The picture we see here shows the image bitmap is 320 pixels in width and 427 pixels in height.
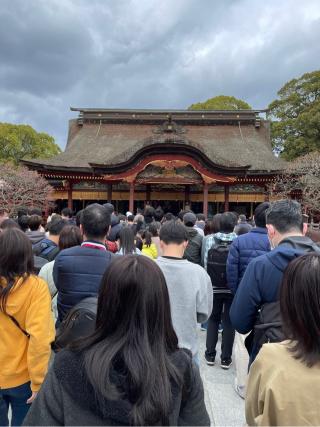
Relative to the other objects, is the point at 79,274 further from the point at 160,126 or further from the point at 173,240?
the point at 160,126

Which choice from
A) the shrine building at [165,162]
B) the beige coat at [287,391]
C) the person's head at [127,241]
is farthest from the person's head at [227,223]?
the shrine building at [165,162]

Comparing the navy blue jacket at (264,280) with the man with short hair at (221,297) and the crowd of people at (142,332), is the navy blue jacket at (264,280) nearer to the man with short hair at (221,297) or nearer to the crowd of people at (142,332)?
the crowd of people at (142,332)

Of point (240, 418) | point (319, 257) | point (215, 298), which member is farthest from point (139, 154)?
point (319, 257)

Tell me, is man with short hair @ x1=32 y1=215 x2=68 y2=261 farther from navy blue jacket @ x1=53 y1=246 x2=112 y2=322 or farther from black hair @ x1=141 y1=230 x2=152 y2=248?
black hair @ x1=141 y1=230 x2=152 y2=248

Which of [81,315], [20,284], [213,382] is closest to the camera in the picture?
[81,315]

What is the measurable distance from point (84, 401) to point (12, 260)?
111 cm

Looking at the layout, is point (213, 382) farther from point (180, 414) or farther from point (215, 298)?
point (180, 414)

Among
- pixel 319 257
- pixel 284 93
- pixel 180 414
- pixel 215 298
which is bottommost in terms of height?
pixel 215 298

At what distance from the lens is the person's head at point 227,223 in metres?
3.75

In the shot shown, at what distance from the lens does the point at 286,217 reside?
2.23 meters

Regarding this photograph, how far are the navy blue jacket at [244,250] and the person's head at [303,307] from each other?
187cm

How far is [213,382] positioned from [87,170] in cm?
1333

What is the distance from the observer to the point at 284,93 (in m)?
23.5

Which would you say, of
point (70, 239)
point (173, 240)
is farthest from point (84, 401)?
point (70, 239)
